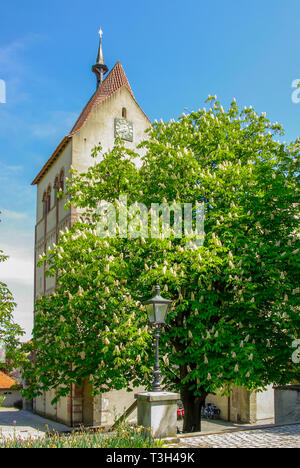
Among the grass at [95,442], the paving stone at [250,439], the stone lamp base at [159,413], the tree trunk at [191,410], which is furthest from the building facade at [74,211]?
the grass at [95,442]

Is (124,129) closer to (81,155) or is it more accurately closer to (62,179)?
(81,155)

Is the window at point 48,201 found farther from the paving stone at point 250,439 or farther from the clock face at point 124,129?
the paving stone at point 250,439

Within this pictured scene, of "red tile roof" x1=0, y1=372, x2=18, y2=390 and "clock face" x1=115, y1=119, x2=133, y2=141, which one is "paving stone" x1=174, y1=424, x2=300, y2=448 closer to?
"clock face" x1=115, y1=119, x2=133, y2=141

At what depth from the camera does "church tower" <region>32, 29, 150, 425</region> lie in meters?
27.1

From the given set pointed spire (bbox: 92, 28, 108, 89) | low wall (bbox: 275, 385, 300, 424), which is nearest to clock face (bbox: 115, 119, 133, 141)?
pointed spire (bbox: 92, 28, 108, 89)

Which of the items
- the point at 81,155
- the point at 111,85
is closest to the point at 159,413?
the point at 81,155

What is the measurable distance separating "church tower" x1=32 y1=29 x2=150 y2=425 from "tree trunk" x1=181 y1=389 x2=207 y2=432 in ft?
27.9

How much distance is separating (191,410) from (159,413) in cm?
627

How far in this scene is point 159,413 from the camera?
410 inches

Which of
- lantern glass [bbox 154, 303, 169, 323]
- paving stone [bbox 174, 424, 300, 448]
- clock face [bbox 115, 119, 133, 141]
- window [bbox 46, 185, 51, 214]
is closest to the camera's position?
paving stone [bbox 174, 424, 300, 448]

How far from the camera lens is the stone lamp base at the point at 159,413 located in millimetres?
10305

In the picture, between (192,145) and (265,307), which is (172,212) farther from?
(265,307)

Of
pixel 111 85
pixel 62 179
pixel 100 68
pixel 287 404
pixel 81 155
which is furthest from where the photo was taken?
pixel 100 68
